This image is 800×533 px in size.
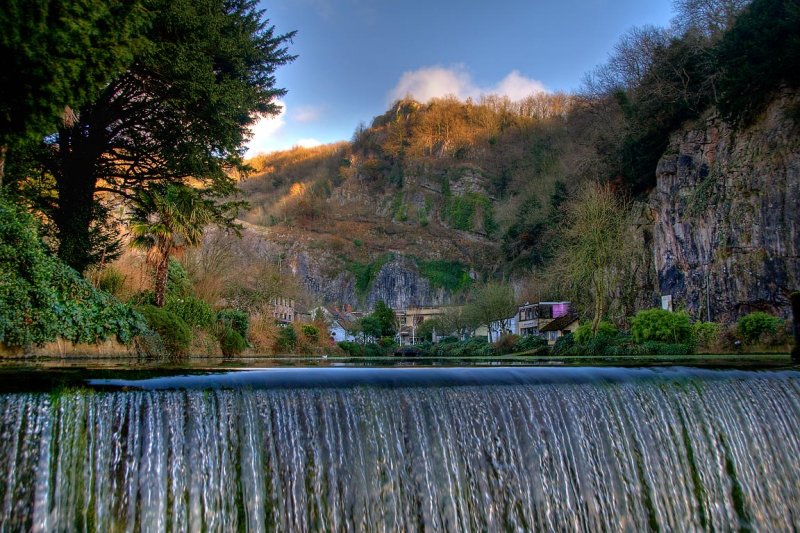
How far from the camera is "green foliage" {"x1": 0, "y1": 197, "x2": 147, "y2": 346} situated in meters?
10.6

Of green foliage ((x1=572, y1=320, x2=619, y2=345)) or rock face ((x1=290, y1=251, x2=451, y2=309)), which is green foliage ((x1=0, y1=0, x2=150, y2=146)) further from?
rock face ((x1=290, y1=251, x2=451, y2=309))

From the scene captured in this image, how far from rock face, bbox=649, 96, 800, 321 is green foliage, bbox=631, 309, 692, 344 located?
2.53 meters

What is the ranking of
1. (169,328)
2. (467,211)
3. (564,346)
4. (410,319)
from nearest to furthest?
1. (169,328)
2. (564,346)
3. (410,319)
4. (467,211)

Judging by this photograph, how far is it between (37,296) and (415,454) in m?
8.37

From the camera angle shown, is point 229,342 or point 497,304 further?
point 497,304

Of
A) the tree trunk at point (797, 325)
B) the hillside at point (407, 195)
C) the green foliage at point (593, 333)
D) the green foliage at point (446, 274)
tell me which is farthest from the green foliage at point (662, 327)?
the green foliage at point (446, 274)

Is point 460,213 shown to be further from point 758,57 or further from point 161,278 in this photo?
point 161,278

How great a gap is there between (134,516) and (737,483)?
23.4ft

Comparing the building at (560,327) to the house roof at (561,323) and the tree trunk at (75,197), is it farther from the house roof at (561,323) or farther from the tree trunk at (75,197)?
the tree trunk at (75,197)

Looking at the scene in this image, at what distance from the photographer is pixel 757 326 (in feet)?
65.7

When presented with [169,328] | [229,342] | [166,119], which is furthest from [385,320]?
[169,328]

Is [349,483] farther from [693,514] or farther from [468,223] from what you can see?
[468,223]

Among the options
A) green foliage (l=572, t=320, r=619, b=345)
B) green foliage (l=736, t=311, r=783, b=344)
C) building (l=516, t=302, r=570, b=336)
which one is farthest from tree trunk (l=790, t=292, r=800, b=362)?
building (l=516, t=302, r=570, b=336)

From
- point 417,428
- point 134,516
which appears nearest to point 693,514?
point 417,428
